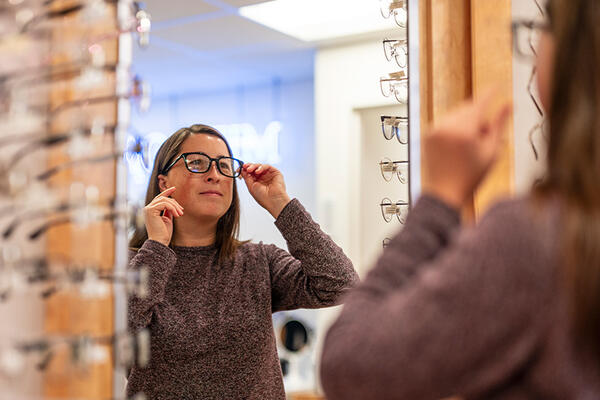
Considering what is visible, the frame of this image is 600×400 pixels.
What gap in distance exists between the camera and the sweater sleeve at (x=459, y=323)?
51 centimetres

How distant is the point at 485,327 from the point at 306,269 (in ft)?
3.57

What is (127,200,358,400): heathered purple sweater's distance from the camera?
147 centimetres

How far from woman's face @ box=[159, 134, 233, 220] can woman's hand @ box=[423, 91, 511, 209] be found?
1086mm

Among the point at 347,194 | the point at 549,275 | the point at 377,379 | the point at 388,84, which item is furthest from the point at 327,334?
the point at 347,194

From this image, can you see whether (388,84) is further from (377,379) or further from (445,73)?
(377,379)

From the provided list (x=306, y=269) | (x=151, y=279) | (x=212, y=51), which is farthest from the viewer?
(x=212, y=51)

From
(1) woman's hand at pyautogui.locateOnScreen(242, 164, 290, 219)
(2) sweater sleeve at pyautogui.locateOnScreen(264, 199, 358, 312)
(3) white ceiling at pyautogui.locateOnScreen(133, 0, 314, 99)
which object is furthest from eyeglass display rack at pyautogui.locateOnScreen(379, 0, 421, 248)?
(3) white ceiling at pyautogui.locateOnScreen(133, 0, 314, 99)

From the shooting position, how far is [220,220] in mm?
1693

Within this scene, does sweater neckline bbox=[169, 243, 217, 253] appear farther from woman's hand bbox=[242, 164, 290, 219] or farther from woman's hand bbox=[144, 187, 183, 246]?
woman's hand bbox=[242, 164, 290, 219]

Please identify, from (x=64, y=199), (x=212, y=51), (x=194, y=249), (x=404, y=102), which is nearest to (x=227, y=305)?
(x=194, y=249)

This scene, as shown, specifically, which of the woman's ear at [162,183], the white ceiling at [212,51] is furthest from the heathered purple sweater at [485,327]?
the white ceiling at [212,51]

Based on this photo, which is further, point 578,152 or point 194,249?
point 194,249

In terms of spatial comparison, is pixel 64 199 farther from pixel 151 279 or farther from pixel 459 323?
pixel 151 279

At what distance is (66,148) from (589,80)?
1.70 ft
